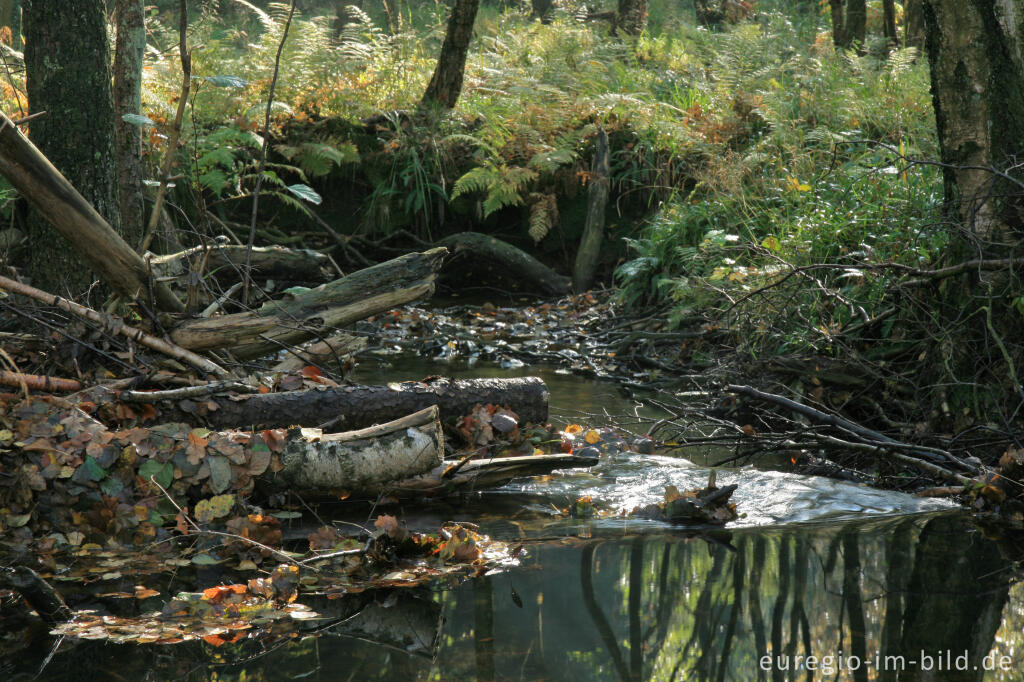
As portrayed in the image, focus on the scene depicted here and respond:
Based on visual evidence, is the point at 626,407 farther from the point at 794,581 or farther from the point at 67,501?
the point at 67,501

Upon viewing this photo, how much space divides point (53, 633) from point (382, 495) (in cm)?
141

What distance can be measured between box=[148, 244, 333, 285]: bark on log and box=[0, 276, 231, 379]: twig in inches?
18.7

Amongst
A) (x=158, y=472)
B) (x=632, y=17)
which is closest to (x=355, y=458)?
(x=158, y=472)

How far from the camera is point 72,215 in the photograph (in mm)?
3865

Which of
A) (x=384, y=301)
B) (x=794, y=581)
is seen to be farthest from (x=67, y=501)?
(x=794, y=581)

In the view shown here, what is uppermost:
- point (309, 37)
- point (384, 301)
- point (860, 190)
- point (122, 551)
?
point (309, 37)

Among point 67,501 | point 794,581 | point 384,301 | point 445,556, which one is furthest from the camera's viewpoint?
point 384,301

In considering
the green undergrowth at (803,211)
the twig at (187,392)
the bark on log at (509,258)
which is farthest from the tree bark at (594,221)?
the twig at (187,392)

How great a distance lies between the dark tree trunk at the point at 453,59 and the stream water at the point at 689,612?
23.8 feet

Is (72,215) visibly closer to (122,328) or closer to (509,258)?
(122,328)

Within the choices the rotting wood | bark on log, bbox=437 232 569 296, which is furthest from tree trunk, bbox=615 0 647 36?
the rotting wood

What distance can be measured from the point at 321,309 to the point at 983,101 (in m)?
3.54

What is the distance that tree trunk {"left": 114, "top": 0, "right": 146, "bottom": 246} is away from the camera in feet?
17.9

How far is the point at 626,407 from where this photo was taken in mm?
5340
